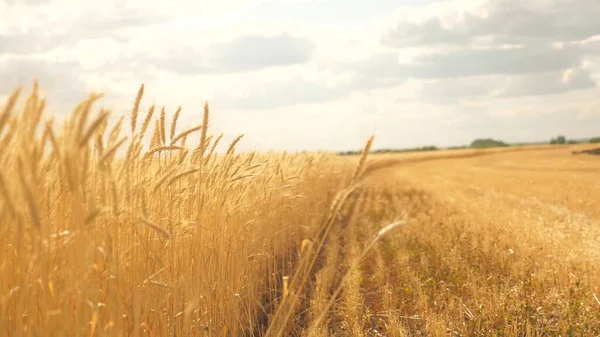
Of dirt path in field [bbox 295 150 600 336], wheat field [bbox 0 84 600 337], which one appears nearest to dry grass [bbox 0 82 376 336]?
wheat field [bbox 0 84 600 337]

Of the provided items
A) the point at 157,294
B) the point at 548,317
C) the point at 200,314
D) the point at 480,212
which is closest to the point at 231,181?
the point at 200,314

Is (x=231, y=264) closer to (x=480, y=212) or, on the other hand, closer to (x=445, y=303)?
(x=445, y=303)

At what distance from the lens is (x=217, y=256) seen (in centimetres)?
462

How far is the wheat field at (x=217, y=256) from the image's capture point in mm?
2469

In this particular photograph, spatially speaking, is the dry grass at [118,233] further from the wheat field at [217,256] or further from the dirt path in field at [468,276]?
the dirt path in field at [468,276]

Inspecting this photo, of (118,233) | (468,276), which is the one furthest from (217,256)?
(468,276)

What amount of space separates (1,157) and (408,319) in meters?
4.04

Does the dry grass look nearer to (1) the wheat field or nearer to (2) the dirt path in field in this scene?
(1) the wheat field

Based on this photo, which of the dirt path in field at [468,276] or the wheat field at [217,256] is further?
the dirt path in field at [468,276]

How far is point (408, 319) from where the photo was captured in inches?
217

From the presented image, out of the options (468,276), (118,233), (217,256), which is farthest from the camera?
(468,276)

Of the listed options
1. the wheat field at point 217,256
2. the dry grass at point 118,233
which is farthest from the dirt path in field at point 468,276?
the dry grass at point 118,233

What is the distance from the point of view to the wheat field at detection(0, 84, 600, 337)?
247 cm

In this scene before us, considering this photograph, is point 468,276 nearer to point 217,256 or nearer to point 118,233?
point 217,256
